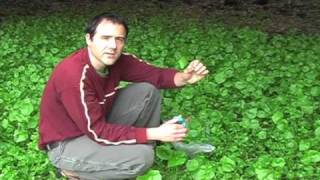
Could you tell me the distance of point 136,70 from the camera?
13.5 feet

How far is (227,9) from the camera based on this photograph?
34.9 ft

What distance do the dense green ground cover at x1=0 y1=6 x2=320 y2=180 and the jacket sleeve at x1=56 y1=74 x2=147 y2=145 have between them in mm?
462

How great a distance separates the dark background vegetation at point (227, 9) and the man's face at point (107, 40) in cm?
563

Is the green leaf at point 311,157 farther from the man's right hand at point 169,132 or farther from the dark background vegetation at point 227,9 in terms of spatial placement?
the dark background vegetation at point 227,9

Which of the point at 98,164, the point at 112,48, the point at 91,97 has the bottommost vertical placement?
the point at 98,164

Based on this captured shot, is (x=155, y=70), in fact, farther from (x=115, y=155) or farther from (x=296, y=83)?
(x=296, y=83)

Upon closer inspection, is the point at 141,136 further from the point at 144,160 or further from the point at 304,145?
the point at 304,145

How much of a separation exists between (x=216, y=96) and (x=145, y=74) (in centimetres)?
167

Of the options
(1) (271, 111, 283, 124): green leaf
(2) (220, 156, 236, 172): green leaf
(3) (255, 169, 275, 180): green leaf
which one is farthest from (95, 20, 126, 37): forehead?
(1) (271, 111, 283, 124): green leaf

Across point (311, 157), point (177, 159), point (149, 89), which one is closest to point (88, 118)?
point (149, 89)

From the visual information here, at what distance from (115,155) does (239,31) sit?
206 inches

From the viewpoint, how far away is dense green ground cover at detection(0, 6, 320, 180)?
166 inches

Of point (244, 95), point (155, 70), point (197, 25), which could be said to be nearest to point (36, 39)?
point (197, 25)

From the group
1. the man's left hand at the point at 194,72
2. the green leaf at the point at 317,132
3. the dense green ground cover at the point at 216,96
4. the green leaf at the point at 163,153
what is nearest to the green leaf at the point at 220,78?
the dense green ground cover at the point at 216,96
